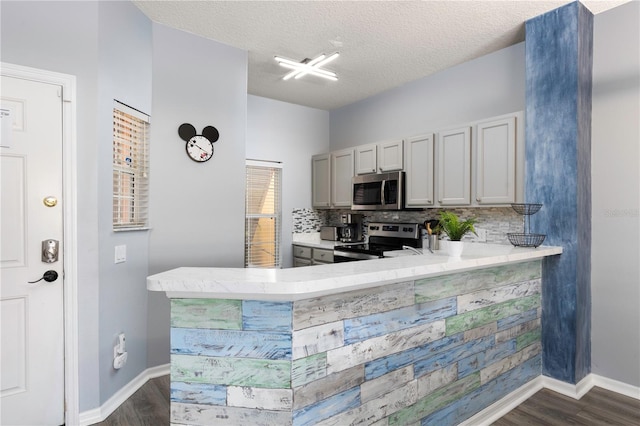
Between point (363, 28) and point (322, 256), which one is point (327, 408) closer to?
point (363, 28)

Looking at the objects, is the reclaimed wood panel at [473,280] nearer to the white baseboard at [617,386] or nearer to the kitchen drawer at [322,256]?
the white baseboard at [617,386]

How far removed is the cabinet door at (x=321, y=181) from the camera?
17.3 ft

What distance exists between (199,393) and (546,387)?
272 cm

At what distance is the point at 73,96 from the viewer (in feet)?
7.68

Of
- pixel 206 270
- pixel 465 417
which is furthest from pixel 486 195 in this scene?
pixel 206 270

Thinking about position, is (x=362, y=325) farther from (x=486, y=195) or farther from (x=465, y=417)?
(x=486, y=195)

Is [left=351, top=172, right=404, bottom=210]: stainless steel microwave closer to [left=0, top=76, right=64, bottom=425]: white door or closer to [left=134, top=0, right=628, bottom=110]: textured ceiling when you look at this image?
[left=134, top=0, right=628, bottom=110]: textured ceiling

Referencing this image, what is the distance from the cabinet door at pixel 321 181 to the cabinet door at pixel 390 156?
0.97 metres

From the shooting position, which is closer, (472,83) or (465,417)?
(465,417)

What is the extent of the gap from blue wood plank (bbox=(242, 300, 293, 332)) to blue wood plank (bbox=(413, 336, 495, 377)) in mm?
895

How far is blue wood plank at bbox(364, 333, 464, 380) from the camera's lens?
71.6 inches

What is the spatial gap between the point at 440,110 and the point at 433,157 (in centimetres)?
68

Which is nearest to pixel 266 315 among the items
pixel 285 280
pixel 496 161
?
pixel 285 280

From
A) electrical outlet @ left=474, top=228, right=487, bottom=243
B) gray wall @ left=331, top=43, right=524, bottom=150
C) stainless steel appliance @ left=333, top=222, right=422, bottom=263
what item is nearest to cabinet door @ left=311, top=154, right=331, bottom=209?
gray wall @ left=331, top=43, right=524, bottom=150
